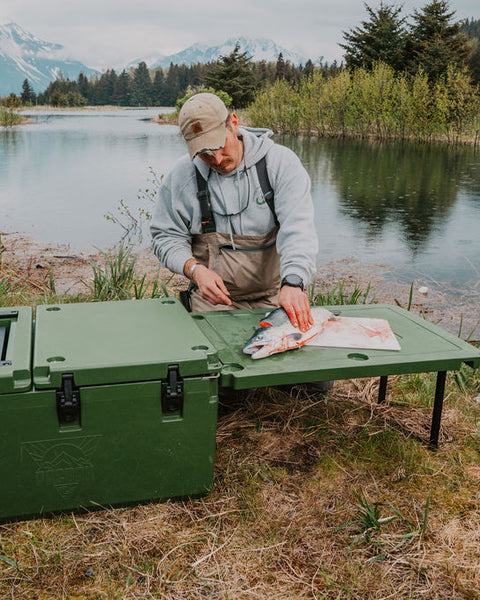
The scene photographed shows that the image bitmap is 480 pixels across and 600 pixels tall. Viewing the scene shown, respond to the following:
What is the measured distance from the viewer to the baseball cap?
2494mm

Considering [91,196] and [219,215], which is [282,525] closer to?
[219,215]

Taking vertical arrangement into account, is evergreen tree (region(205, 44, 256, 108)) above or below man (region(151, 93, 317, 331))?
above

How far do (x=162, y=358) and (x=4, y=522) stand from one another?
792 millimetres

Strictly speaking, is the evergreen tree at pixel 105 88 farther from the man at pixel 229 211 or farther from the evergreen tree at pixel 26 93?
the man at pixel 229 211

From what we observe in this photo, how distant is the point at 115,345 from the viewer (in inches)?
74.0

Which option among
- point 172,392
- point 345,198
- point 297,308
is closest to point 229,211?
point 297,308

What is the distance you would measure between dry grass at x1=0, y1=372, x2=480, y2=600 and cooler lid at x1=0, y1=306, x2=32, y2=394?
0.56 m

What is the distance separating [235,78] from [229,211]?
41752 mm

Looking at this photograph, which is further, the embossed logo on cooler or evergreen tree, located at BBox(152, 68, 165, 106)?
evergreen tree, located at BBox(152, 68, 165, 106)

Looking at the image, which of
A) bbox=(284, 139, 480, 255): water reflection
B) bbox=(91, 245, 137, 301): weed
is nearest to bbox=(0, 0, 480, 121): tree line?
bbox=(284, 139, 480, 255): water reflection

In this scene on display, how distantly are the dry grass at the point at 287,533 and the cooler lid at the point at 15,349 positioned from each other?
564 millimetres

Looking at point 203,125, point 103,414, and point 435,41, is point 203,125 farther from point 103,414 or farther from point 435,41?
point 435,41

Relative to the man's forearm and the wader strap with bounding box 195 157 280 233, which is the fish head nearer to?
the man's forearm

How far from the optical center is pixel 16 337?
6.36ft
